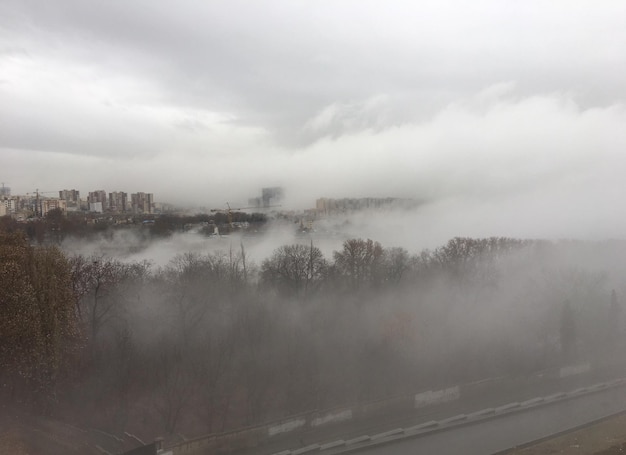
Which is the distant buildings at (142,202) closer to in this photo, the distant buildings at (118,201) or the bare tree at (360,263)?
the distant buildings at (118,201)

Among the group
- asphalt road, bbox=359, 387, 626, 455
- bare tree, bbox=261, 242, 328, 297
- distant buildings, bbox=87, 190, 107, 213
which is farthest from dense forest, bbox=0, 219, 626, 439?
distant buildings, bbox=87, 190, 107, 213

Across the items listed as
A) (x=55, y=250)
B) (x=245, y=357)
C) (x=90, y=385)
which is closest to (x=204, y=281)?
(x=245, y=357)

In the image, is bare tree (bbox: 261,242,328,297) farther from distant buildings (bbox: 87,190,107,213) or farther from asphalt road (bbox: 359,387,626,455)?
distant buildings (bbox: 87,190,107,213)

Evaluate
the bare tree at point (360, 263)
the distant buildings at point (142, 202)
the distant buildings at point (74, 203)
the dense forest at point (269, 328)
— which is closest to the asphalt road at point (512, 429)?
the dense forest at point (269, 328)

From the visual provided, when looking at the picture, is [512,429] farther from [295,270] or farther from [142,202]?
[142,202]

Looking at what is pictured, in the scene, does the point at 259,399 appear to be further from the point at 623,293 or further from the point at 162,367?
the point at 623,293

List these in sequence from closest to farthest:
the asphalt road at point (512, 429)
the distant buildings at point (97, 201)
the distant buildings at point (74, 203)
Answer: the asphalt road at point (512, 429)
the distant buildings at point (74, 203)
the distant buildings at point (97, 201)
